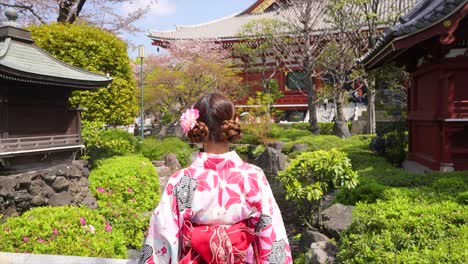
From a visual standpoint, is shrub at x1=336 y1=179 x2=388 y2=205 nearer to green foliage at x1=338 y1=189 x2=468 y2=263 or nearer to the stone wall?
green foliage at x1=338 y1=189 x2=468 y2=263

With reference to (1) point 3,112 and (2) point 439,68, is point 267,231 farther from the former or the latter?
(1) point 3,112

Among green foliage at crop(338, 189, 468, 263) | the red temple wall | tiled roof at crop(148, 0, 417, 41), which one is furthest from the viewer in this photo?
tiled roof at crop(148, 0, 417, 41)

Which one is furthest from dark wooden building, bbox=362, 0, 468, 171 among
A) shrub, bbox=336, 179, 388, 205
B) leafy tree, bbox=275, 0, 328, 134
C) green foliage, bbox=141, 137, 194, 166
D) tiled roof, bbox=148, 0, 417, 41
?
tiled roof, bbox=148, 0, 417, 41

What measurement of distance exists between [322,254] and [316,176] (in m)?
2.32

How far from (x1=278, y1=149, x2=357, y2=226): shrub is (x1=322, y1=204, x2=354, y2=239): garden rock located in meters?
0.55

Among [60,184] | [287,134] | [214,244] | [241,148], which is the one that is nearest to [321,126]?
[287,134]

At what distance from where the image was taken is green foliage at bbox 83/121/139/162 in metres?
11.2

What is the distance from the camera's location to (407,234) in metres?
3.62

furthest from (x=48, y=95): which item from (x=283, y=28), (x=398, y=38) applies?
(x=283, y=28)

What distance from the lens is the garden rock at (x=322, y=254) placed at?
4480mm

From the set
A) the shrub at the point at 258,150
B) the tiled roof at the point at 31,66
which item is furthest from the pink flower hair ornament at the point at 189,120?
the shrub at the point at 258,150

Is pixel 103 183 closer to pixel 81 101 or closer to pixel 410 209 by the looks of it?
pixel 81 101

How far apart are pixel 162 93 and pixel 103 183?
12345mm

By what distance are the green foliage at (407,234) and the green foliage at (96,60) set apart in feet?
32.9
